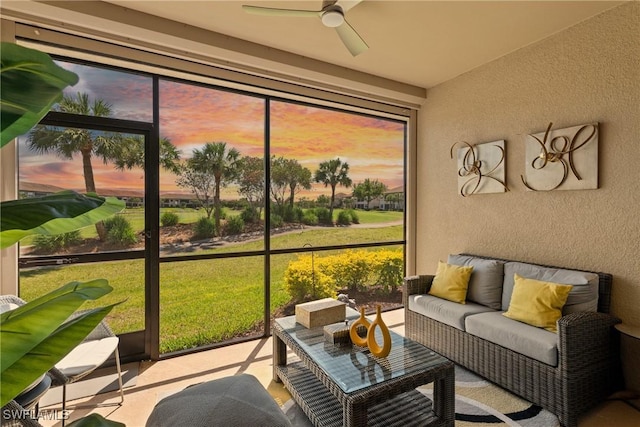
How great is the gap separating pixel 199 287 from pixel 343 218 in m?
1.94

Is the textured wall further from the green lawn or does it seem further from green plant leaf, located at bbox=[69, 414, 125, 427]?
green plant leaf, located at bbox=[69, 414, 125, 427]

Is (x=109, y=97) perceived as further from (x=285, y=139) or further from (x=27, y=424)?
(x=27, y=424)

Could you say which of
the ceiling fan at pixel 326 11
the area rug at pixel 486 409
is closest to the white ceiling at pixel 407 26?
the ceiling fan at pixel 326 11

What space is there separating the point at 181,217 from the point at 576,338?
337cm

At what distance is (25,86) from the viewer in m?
0.61

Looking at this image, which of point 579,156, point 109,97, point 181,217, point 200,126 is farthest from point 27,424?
point 579,156

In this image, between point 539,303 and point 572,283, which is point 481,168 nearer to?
point 572,283

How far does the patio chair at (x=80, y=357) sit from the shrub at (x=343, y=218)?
2.71 meters

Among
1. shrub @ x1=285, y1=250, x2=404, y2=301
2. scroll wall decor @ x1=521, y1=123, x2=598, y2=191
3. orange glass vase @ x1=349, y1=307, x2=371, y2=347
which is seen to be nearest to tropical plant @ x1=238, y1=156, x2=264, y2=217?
shrub @ x1=285, y1=250, x2=404, y2=301

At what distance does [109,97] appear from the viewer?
9.37ft

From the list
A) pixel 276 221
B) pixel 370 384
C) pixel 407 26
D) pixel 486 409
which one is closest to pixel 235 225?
pixel 276 221

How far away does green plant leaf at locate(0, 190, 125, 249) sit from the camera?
0.58m

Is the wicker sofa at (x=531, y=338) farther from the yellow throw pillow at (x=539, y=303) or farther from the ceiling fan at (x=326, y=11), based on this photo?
the ceiling fan at (x=326, y=11)

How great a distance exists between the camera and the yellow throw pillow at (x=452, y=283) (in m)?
3.12
